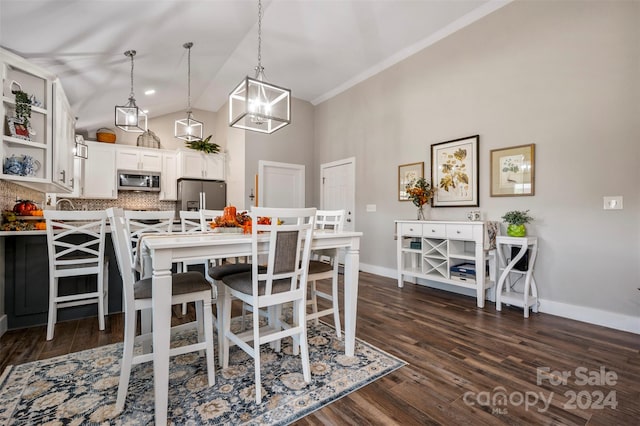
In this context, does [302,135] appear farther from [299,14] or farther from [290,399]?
[290,399]

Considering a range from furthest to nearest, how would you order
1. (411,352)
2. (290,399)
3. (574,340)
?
(574,340), (411,352), (290,399)

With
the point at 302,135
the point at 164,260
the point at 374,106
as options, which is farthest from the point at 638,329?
the point at 302,135

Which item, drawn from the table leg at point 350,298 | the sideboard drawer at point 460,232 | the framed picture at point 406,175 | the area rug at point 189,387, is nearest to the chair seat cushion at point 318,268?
the table leg at point 350,298

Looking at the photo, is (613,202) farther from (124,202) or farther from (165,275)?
(124,202)

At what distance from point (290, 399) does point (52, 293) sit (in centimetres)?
217

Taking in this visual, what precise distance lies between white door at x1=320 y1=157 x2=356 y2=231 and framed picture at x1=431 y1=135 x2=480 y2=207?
1.61m

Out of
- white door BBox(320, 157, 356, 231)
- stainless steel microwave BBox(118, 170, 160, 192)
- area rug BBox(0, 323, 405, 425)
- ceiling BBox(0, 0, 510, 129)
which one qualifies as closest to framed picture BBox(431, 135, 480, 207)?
ceiling BBox(0, 0, 510, 129)

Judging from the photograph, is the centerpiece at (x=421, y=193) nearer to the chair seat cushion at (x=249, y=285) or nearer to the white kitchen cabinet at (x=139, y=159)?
the chair seat cushion at (x=249, y=285)

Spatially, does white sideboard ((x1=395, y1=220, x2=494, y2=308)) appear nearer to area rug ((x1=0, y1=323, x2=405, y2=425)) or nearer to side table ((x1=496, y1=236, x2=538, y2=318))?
side table ((x1=496, y1=236, x2=538, y2=318))

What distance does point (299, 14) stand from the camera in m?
3.62

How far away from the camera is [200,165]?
592 centimetres

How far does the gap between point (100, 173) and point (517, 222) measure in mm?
6391

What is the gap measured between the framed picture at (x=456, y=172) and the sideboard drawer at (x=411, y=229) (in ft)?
1.53

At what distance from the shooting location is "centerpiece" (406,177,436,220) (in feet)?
12.9
